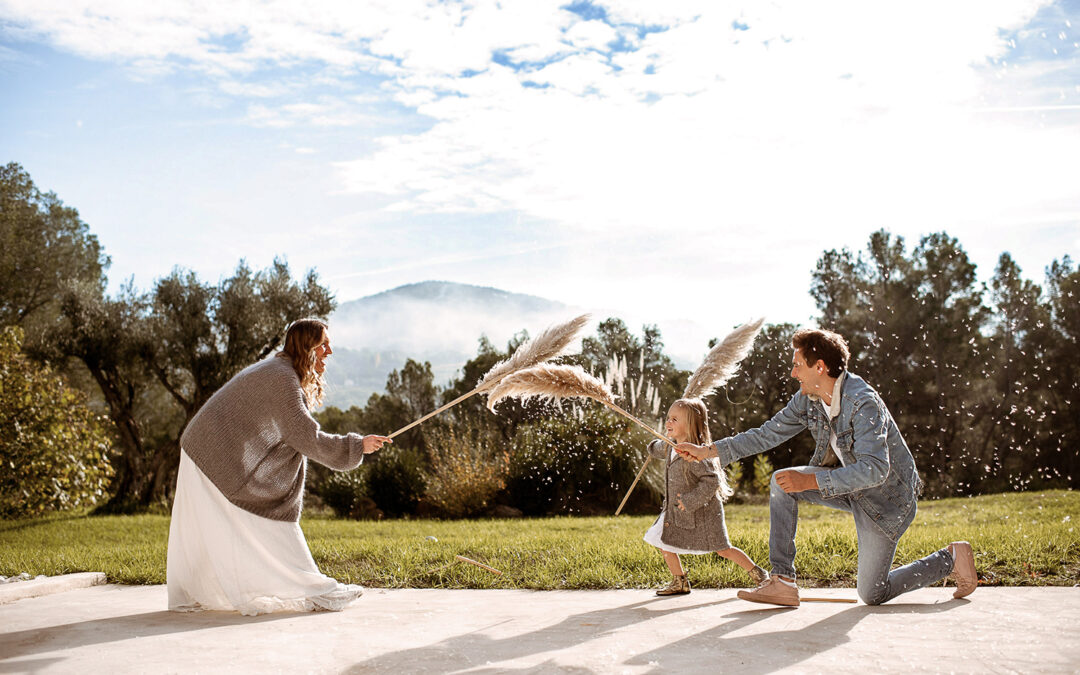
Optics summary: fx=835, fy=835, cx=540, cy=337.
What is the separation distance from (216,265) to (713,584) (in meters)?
13.4

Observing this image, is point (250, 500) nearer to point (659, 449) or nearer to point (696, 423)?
point (659, 449)

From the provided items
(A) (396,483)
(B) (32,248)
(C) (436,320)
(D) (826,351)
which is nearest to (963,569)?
(D) (826,351)

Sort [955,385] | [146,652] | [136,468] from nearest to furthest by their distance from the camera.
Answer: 1. [146,652]
2. [136,468]
3. [955,385]

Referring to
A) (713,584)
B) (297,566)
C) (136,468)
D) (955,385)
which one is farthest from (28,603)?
(955,385)

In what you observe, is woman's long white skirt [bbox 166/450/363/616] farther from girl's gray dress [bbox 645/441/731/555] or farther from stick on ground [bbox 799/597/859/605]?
stick on ground [bbox 799/597/859/605]

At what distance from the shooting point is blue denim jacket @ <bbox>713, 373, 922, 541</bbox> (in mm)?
4145

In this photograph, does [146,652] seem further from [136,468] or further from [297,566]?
[136,468]

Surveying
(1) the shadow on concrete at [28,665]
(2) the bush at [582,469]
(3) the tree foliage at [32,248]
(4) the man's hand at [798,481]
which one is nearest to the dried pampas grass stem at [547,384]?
(4) the man's hand at [798,481]

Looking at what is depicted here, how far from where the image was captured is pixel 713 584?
525cm

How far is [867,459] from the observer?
4.16 m

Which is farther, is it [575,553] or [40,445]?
[40,445]

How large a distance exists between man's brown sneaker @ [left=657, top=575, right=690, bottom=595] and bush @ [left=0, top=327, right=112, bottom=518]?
356 inches

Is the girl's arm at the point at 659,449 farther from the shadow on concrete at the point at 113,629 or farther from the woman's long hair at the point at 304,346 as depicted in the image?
the shadow on concrete at the point at 113,629

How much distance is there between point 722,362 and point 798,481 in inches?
43.0
